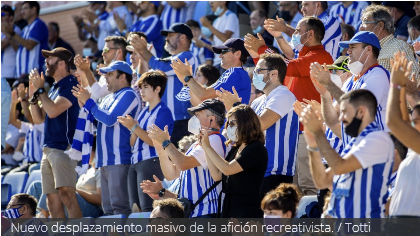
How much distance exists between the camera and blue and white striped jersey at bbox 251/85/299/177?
241 inches

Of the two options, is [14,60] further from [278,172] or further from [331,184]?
[331,184]

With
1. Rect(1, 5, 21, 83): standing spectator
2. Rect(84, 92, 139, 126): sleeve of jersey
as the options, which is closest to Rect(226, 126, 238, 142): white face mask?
Rect(84, 92, 139, 126): sleeve of jersey

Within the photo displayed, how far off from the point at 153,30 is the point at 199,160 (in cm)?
564

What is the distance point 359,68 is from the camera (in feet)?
19.0

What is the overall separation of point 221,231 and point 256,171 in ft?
1.87

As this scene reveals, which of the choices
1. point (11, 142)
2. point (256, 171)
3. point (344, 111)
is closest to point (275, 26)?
point (256, 171)

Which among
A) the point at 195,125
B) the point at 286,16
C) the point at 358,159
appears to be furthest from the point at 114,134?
the point at 286,16

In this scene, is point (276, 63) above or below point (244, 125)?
above

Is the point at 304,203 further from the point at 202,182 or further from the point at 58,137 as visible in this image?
the point at 58,137

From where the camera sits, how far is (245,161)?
18.0 feet

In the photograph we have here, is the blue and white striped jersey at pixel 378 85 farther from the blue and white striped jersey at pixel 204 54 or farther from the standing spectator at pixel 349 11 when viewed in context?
the blue and white striped jersey at pixel 204 54

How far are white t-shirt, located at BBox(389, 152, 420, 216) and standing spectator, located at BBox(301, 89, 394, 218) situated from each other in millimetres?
131

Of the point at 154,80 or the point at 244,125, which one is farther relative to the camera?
the point at 154,80

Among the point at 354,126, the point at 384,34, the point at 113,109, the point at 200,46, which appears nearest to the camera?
the point at 354,126
